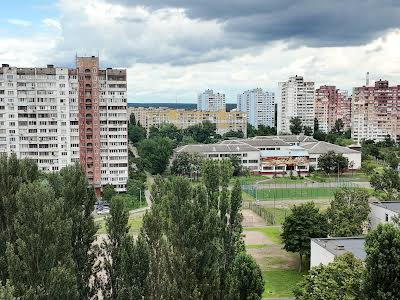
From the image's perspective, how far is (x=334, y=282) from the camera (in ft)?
48.4

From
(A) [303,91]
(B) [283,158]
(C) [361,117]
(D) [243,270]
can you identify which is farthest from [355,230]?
(A) [303,91]

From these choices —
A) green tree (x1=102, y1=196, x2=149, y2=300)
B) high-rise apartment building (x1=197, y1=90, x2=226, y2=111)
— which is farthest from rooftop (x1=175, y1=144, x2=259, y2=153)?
high-rise apartment building (x1=197, y1=90, x2=226, y2=111)

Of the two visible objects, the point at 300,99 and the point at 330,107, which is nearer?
the point at 300,99

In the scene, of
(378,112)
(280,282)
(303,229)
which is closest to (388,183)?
(303,229)

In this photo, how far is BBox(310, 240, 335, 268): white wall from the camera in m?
20.9

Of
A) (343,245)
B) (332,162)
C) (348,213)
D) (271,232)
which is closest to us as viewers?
(343,245)

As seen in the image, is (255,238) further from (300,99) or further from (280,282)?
(300,99)

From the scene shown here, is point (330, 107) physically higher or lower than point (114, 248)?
higher

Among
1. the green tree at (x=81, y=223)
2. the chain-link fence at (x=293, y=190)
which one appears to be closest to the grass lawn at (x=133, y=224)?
the chain-link fence at (x=293, y=190)

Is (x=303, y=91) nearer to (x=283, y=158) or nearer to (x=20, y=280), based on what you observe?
(x=283, y=158)

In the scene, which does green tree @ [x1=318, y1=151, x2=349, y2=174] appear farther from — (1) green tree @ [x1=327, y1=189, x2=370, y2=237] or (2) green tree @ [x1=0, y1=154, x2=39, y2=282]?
(2) green tree @ [x1=0, y1=154, x2=39, y2=282]

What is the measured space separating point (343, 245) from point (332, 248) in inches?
29.4

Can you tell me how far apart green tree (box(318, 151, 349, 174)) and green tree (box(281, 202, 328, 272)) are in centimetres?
3693

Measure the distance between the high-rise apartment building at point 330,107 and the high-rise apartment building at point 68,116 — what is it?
73558 millimetres
